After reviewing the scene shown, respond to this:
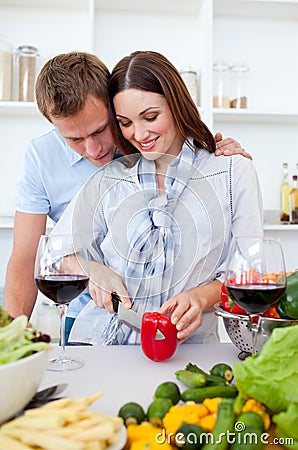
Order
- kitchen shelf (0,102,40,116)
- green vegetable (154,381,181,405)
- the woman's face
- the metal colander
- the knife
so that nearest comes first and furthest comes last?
green vegetable (154,381,181,405)
the metal colander
the knife
the woman's face
kitchen shelf (0,102,40,116)

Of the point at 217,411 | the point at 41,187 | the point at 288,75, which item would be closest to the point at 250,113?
the point at 288,75

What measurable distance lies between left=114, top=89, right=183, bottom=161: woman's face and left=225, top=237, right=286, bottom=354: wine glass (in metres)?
0.60

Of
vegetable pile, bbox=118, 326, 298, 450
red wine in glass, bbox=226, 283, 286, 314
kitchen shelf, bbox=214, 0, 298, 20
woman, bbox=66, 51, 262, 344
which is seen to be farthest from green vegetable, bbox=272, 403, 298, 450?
kitchen shelf, bbox=214, 0, 298, 20

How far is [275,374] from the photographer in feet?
2.22

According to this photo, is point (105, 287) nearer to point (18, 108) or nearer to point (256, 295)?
point (256, 295)

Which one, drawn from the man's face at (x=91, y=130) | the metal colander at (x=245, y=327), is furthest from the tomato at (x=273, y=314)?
the man's face at (x=91, y=130)

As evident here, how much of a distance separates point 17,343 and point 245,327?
1.46ft

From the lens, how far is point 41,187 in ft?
5.97

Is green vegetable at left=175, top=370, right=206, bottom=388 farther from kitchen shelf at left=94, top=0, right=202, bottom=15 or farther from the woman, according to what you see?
kitchen shelf at left=94, top=0, right=202, bottom=15

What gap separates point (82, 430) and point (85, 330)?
2.94 feet

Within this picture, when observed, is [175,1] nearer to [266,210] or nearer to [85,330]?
[266,210]

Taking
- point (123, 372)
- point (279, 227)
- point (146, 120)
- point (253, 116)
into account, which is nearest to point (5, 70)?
point (253, 116)

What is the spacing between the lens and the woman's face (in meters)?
1.39

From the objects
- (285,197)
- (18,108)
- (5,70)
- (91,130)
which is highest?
(5,70)
